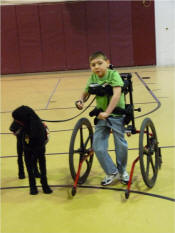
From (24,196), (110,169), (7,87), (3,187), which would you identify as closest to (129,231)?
(110,169)

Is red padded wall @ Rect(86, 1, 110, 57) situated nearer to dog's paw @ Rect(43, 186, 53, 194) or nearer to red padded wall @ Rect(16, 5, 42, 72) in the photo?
red padded wall @ Rect(16, 5, 42, 72)

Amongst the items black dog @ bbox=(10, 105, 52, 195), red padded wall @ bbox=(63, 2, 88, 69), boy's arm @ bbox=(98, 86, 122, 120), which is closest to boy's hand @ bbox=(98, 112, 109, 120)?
boy's arm @ bbox=(98, 86, 122, 120)

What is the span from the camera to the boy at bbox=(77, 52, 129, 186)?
2.96 meters

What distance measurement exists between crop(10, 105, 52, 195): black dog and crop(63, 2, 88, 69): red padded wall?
31.4 feet

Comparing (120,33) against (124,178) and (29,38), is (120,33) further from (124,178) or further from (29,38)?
(124,178)

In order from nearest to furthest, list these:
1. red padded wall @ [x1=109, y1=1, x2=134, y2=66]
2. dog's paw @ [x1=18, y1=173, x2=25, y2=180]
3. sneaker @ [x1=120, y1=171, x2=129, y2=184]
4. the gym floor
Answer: the gym floor → sneaker @ [x1=120, y1=171, x2=129, y2=184] → dog's paw @ [x1=18, y1=173, x2=25, y2=180] → red padded wall @ [x1=109, y1=1, x2=134, y2=66]

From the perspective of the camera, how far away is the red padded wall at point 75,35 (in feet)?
39.3

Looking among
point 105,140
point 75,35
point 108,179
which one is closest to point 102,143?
point 105,140

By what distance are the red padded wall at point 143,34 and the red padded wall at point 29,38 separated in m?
3.48

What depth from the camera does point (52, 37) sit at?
12.3m

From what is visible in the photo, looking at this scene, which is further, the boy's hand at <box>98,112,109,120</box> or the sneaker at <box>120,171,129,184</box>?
the sneaker at <box>120,171,129,184</box>

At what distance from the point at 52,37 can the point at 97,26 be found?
5.46ft

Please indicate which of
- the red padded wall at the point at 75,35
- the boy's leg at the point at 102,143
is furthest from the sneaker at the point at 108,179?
the red padded wall at the point at 75,35

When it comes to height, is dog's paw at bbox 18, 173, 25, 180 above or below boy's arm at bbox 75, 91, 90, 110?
below
